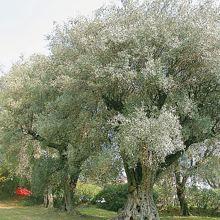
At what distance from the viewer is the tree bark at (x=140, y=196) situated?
25203mm

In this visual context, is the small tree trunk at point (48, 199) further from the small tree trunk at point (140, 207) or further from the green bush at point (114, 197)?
the small tree trunk at point (140, 207)

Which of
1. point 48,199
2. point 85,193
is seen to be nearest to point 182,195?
point 48,199

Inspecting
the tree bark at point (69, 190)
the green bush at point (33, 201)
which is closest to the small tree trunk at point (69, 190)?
the tree bark at point (69, 190)

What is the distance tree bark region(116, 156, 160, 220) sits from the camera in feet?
82.7

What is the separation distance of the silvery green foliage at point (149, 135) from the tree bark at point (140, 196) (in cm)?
324

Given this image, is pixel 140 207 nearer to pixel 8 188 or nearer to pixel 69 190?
pixel 69 190

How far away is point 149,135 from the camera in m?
20.8

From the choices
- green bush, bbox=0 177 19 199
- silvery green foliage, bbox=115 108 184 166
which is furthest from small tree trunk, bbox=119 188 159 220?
green bush, bbox=0 177 19 199

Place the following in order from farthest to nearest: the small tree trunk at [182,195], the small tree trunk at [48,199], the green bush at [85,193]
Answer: the green bush at [85,193] → the small tree trunk at [48,199] → the small tree trunk at [182,195]

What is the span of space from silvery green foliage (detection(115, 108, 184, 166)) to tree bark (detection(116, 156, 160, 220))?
3237mm

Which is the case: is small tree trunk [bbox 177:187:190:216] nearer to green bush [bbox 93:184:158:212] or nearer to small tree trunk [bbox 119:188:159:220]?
green bush [bbox 93:184:158:212]

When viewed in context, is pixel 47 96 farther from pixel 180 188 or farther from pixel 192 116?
pixel 180 188

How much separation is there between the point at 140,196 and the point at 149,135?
6.28m

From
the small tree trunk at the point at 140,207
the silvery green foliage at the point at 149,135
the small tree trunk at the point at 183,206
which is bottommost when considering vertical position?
the small tree trunk at the point at 140,207
